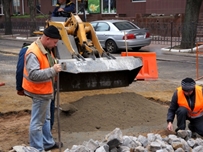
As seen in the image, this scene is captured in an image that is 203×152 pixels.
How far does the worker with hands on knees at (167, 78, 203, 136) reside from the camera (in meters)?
5.47

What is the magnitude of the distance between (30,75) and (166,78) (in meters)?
6.90

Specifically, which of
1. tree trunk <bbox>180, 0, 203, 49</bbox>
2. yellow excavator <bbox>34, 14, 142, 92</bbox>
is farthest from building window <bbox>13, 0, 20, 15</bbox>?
yellow excavator <bbox>34, 14, 142, 92</bbox>

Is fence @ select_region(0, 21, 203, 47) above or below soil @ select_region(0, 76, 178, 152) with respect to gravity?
above

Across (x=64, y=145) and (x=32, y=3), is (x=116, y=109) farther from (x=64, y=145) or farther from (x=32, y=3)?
(x=32, y=3)

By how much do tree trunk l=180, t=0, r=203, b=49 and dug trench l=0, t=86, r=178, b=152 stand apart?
10009 millimetres

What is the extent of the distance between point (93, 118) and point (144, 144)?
5.86ft

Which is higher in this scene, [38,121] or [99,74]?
[99,74]

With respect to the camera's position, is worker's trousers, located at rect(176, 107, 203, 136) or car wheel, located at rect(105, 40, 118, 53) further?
car wheel, located at rect(105, 40, 118, 53)

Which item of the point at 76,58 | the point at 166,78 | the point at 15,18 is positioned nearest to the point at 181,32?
the point at 166,78

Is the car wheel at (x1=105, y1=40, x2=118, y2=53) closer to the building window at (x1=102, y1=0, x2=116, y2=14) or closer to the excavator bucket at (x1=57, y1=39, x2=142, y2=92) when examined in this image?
the excavator bucket at (x1=57, y1=39, x2=142, y2=92)

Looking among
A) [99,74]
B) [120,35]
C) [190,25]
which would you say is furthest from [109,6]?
[99,74]

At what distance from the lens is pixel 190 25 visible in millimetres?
16984

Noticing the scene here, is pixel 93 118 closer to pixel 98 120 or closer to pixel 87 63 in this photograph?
pixel 98 120

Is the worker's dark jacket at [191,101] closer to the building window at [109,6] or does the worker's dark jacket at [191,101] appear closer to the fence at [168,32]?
the fence at [168,32]
